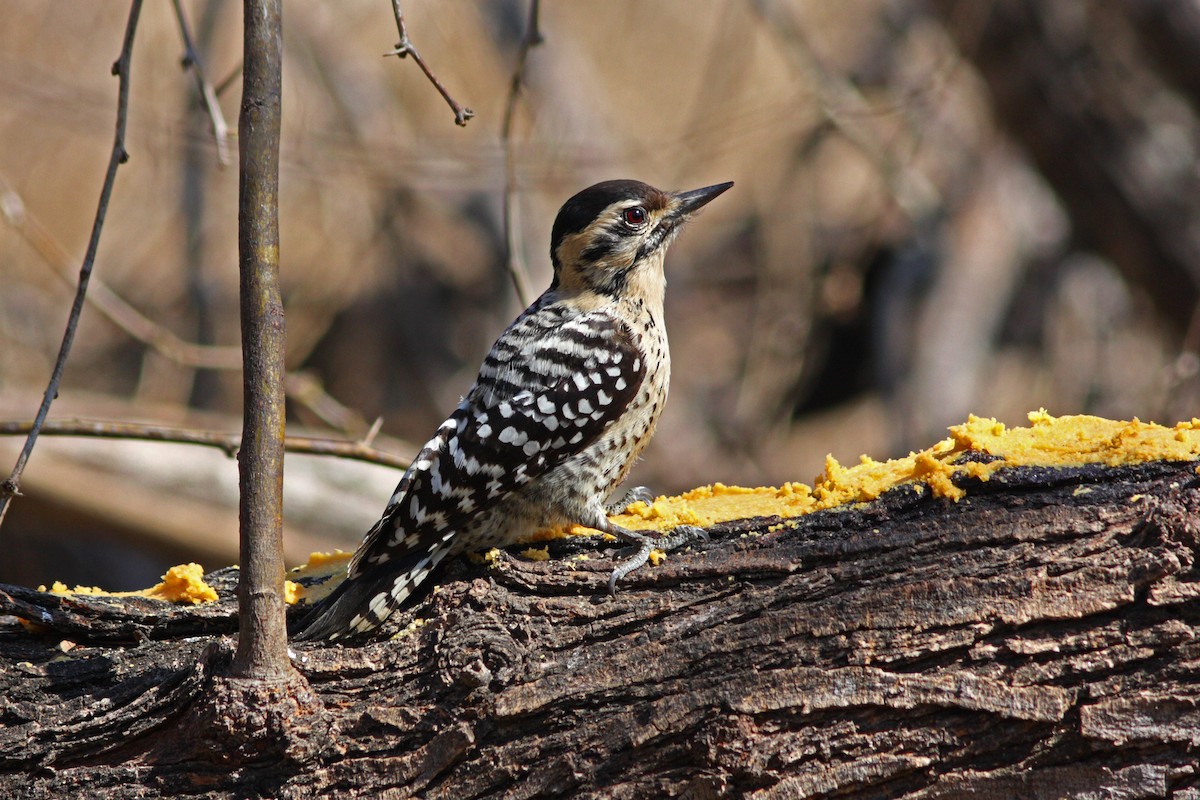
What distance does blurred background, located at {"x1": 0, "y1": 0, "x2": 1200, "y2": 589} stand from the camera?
27.7 feet

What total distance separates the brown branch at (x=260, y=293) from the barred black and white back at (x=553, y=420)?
617 millimetres

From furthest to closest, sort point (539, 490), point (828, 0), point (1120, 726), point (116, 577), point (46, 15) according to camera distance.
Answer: point (828, 0), point (46, 15), point (116, 577), point (539, 490), point (1120, 726)

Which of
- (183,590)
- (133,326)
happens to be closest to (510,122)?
(183,590)

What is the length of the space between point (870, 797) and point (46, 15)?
9419mm

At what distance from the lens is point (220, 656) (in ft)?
9.60

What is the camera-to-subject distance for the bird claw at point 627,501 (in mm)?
3928

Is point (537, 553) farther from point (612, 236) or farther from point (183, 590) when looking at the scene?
point (612, 236)

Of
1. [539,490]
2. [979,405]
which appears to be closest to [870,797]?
[539,490]

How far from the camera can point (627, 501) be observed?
419 cm

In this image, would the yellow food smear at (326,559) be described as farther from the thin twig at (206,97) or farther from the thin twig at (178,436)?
the thin twig at (206,97)

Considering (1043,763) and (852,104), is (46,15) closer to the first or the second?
(852,104)

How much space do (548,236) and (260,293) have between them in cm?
739

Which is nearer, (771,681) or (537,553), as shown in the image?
(771,681)

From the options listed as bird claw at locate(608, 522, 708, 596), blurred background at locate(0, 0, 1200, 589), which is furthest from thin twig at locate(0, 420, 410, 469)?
blurred background at locate(0, 0, 1200, 589)
